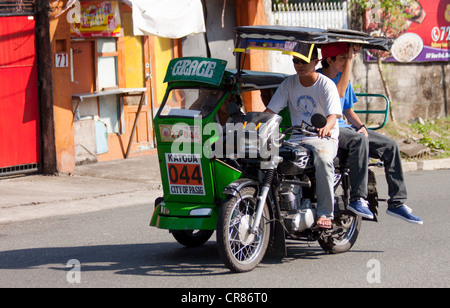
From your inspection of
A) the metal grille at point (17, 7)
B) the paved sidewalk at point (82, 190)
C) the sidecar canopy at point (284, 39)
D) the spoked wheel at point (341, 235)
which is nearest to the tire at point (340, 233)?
the spoked wheel at point (341, 235)

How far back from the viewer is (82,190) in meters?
10.9

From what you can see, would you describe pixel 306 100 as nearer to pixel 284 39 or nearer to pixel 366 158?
pixel 284 39

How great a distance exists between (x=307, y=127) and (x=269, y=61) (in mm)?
9603

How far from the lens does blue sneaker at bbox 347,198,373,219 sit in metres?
6.76

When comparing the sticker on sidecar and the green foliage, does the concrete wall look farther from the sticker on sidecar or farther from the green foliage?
the sticker on sidecar

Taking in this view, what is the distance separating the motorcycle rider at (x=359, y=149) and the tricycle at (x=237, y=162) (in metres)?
0.43

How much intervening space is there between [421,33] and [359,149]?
39.5ft

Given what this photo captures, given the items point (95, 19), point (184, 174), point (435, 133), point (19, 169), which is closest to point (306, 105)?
point (184, 174)

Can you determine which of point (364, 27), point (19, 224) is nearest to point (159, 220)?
point (19, 224)

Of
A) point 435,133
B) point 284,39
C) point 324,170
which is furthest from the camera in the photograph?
point 435,133

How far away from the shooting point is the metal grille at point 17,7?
37.2 ft

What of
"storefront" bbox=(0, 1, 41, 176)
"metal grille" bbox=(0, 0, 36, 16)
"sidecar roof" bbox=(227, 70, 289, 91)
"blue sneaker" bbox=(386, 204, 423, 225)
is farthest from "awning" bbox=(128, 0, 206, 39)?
"blue sneaker" bbox=(386, 204, 423, 225)

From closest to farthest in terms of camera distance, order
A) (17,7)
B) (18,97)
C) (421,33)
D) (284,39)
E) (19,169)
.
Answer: (284,39) → (17,7) → (18,97) → (19,169) → (421,33)

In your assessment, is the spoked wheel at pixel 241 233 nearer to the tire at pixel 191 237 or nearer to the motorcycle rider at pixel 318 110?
the motorcycle rider at pixel 318 110
